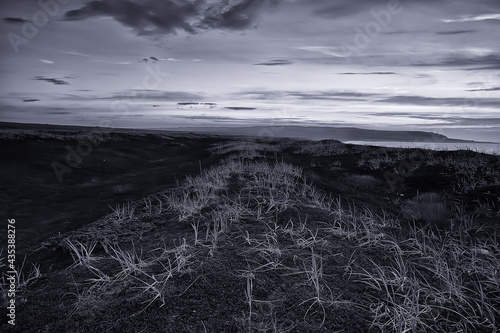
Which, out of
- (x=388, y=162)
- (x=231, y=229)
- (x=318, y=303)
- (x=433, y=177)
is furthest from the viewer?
(x=388, y=162)

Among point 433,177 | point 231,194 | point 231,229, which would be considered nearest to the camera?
point 231,229

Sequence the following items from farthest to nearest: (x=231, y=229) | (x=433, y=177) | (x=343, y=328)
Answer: (x=433, y=177) → (x=231, y=229) → (x=343, y=328)

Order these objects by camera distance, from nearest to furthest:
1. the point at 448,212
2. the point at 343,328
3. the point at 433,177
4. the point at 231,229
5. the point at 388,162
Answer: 1. the point at 343,328
2. the point at 231,229
3. the point at 448,212
4. the point at 433,177
5. the point at 388,162

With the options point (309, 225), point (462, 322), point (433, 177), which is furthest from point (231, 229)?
point (433, 177)

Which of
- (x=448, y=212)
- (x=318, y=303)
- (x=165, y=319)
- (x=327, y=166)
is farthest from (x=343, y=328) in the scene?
(x=327, y=166)

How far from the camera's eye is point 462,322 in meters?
2.28

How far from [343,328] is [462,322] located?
818mm

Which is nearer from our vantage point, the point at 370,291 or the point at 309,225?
the point at 370,291

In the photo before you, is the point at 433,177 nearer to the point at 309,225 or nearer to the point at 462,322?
the point at 309,225

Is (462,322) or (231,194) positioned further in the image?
(231,194)

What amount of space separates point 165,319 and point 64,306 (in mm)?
914

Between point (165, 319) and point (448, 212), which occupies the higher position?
point (165, 319)

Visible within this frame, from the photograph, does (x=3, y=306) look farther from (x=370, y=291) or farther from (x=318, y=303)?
(x=370, y=291)

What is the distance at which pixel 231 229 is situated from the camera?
4.10m
